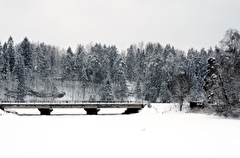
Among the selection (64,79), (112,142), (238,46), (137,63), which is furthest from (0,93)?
(112,142)

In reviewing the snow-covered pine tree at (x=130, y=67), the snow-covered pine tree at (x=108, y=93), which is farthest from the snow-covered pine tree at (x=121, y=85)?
the snow-covered pine tree at (x=130, y=67)

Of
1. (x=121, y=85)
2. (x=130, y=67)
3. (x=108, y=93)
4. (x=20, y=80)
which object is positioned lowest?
(x=108, y=93)

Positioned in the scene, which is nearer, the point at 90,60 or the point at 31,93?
the point at 31,93

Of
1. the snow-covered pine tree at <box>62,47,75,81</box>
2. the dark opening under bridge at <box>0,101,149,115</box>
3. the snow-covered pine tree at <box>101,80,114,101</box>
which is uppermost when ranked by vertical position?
the snow-covered pine tree at <box>62,47,75,81</box>

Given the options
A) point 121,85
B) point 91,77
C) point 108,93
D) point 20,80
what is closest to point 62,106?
point 108,93

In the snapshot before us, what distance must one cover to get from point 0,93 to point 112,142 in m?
91.3

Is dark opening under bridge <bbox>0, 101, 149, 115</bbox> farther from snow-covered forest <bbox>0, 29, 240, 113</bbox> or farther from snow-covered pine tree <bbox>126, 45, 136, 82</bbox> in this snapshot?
snow-covered pine tree <bbox>126, 45, 136, 82</bbox>

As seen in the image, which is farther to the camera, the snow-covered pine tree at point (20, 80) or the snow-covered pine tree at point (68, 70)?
the snow-covered pine tree at point (68, 70)

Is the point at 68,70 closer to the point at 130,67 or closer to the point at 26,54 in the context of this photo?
the point at 26,54

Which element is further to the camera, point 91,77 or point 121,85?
point 91,77

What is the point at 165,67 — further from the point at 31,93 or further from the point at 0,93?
the point at 0,93

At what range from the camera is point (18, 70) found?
95.8m

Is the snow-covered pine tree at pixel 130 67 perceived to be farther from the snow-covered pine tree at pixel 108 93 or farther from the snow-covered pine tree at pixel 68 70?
the snow-covered pine tree at pixel 108 93

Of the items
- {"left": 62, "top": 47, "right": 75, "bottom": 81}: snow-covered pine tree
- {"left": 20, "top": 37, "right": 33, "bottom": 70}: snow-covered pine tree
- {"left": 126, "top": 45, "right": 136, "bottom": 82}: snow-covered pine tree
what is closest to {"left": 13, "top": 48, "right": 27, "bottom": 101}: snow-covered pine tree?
{"left": 20, "top": 37, "right": 33, "bottom": 70}: snow-covered pine tree
